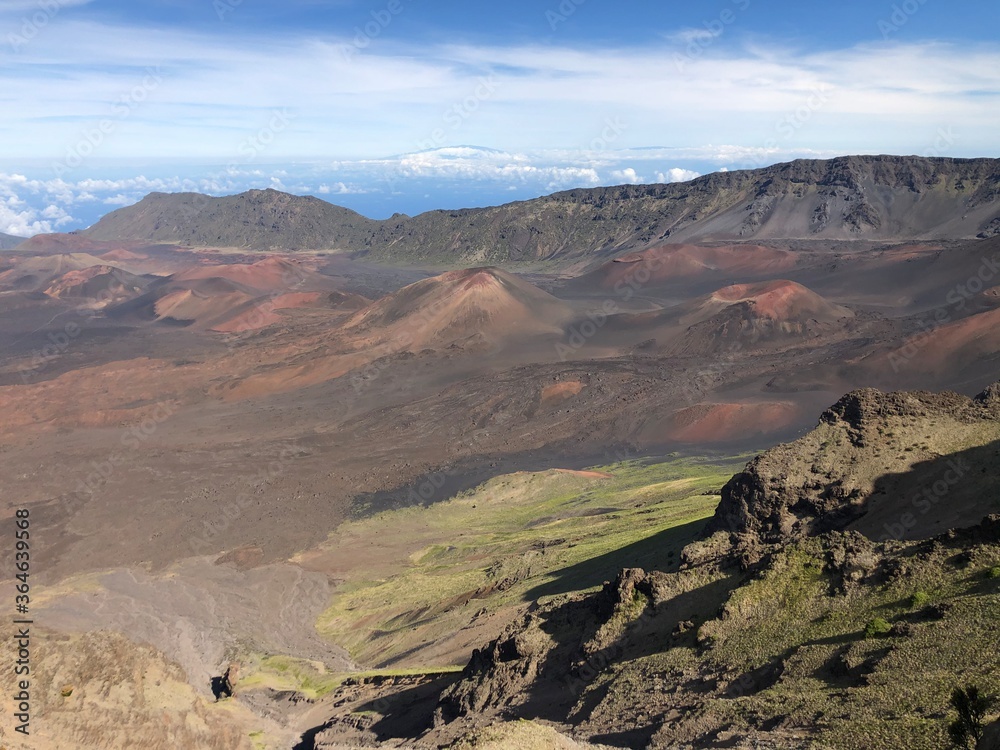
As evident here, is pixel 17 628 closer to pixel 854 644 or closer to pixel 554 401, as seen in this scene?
pixel 854 644

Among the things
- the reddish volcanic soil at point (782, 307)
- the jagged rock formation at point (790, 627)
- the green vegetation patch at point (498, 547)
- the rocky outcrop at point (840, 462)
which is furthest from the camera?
the reddish volcanic soil at point (782, 307)

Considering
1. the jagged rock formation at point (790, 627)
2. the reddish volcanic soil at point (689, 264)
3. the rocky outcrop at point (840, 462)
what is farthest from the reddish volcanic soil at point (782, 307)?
the jagged rock formation at point (790, 627)

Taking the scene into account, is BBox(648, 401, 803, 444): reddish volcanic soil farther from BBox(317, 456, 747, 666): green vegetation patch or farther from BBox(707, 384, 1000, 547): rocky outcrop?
BBox(707, 384, 1000, 547): rocky outcrop

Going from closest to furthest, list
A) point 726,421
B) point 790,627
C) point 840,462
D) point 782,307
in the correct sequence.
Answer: point 790,627, point 840,462, point 726,421, point 782,307

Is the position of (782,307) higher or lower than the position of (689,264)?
lower

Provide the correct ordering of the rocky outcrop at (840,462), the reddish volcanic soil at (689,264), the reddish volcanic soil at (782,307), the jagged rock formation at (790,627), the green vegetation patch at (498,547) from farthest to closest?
the reddish volcanic soil at (689,264) → the reddish volcanic soil at (782,307) → the green vegetation patch at (498,547) → the rocky outcrop at (840,462) → the jagged rock formation at (790,627)

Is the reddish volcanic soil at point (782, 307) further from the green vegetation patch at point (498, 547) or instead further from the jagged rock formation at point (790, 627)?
the jagged rock formation at point (790, 627)

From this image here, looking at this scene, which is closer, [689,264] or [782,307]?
[782,307]

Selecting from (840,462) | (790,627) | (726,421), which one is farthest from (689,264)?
(790,627)

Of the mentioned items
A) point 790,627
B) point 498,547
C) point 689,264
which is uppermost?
point 689,264

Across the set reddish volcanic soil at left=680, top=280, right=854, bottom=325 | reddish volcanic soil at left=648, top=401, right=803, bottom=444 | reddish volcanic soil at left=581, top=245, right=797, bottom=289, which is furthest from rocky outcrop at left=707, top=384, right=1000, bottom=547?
reddish volcanic soil at left=581, top=245, right=797, bottom=289

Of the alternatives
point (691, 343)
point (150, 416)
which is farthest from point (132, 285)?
point (691, 343)

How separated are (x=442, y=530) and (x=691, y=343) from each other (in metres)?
64.7

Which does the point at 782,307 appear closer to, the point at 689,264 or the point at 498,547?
the point at 689,264
